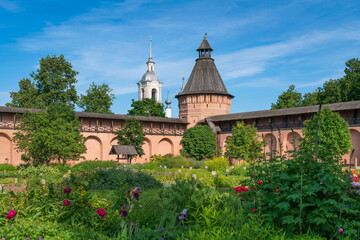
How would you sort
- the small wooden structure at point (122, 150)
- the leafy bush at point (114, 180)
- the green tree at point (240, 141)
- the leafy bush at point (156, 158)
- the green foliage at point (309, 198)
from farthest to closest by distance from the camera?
1. the leafy bush at point (156, 158)
2. the green tree at point (240, 141)
3. the small wooden structure at point (122, 150)
4. the leafy bush at point (114, 180)
5. the green foliage at point (309, 198)

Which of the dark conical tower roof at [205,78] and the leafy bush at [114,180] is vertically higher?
the dark conical tower roof at [205,78]

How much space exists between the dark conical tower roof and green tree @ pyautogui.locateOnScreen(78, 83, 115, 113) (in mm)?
7342

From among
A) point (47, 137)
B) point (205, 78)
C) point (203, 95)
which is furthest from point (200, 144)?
point (47, 137)

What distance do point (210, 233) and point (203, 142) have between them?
2615cm

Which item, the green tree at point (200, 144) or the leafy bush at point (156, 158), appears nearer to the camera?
the leafy bush at point (156, 158)

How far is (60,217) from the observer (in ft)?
15.8

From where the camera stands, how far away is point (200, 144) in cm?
2997

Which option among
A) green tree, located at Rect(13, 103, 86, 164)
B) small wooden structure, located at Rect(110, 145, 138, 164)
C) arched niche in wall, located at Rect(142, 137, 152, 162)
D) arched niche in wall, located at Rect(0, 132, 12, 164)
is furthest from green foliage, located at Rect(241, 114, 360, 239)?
arched niche in wall, located at Rect(142, 137, 152, 162)

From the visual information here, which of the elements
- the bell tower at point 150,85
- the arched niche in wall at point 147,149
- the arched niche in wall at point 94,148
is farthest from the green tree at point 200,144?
the bell tower at point 150,85

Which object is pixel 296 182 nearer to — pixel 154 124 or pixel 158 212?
pixel 158 212

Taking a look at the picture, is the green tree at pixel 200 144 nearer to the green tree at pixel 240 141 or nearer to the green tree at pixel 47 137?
the green tree at pixel 240 141

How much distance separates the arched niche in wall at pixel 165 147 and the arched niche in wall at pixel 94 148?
5705 millimetres

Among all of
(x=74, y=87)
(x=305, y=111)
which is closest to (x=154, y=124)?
(x=74, y=87)

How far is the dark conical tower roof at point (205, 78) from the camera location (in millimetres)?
34644
